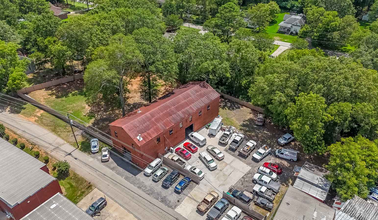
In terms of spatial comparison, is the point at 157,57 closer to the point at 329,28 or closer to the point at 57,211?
the point at 57,211

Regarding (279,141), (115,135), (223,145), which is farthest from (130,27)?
(279,141)

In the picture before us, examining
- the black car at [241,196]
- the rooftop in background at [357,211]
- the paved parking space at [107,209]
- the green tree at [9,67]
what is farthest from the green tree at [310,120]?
the green tree at [9,67]

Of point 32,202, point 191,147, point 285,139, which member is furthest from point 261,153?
point 32,202

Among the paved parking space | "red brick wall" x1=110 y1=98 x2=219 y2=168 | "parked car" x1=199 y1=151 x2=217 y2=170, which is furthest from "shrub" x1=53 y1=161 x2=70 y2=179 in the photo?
"parked car" x1=199 y1=151 x2=217 y2=170

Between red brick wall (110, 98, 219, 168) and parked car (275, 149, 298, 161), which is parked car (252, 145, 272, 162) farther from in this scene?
red brick wall (110, 98, 219, 168)

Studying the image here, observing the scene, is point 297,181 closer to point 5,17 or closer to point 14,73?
point 14,73

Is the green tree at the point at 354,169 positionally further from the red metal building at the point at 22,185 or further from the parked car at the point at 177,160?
the red metal building at the point at 22,185
